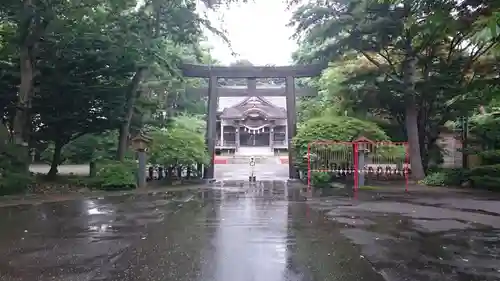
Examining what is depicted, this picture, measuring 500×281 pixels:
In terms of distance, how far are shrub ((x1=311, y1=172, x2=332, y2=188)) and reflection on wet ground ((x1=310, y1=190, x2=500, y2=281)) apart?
3.70m

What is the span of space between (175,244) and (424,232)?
13.0ft

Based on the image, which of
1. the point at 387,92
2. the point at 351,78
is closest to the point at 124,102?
the point at 351,78

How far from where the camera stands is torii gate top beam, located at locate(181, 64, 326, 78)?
67.8ft

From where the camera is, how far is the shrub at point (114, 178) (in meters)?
14.4

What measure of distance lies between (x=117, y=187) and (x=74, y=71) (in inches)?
157

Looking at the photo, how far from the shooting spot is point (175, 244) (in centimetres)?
629

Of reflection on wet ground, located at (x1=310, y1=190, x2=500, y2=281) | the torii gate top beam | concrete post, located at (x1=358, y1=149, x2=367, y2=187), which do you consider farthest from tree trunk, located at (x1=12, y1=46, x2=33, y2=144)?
concrete post, located at (x1=358, y1=149, x2=367, y2=187)

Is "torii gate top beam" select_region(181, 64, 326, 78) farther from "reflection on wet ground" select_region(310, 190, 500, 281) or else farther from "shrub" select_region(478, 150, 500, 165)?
"reflection on wet ground" select_region(310, 190, 500, 281)

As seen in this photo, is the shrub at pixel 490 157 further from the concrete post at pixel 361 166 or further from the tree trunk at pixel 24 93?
the tree trunk at pixel 24 93

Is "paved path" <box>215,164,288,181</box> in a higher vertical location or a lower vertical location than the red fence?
lower

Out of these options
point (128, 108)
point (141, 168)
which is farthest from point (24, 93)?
point (141, 168)

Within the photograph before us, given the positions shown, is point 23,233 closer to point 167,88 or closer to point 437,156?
point 167,88

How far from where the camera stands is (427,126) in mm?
19422

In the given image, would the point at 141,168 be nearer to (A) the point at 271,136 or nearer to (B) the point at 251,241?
(B) the point at 251,241
